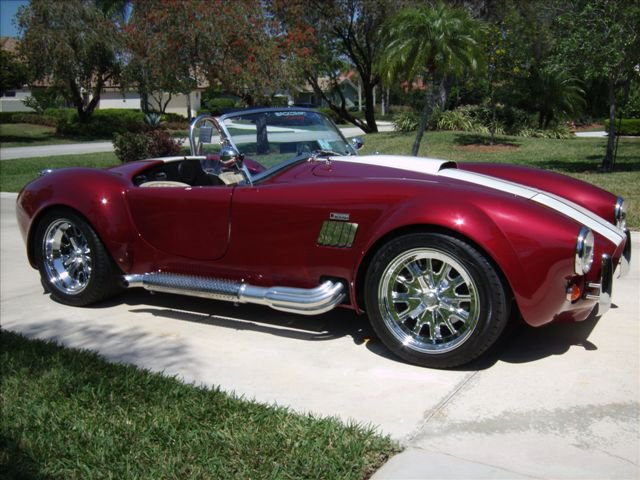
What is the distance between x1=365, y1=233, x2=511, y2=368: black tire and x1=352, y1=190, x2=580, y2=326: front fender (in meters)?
0.09

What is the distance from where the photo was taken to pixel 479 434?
303 cm

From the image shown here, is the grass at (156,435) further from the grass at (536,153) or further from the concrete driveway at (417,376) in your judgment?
the grass at (536,153)

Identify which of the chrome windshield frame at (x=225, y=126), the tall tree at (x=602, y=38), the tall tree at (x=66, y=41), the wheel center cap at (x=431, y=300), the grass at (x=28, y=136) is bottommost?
the grass at (x=28, y=136)

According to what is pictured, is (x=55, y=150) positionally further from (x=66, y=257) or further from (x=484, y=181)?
(x=484, y=181)

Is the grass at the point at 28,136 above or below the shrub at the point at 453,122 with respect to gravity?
below

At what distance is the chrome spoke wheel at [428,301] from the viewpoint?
3.60 meters

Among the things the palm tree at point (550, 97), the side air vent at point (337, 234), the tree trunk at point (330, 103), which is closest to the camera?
the side air vent at point (337, 234)

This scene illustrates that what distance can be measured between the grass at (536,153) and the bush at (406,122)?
3.40ft

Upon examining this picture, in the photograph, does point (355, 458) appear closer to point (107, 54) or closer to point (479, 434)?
point (479, 434)

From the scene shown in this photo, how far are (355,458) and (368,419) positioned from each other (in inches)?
17.9

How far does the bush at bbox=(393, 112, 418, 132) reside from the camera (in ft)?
76.1

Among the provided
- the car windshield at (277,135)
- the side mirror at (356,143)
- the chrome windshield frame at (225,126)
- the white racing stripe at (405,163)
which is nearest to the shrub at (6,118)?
the chrome windshield frame at (225,126)

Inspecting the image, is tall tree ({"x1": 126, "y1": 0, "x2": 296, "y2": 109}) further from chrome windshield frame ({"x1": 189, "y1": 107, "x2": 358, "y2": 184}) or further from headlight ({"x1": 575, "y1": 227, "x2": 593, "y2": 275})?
headlight ({"x1": 575, "y1": 227, "x2": 593, "y2": 275})

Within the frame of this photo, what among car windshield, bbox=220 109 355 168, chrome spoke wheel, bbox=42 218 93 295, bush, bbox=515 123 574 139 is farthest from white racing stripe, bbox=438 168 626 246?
bush, bbox=515 123 574 139
